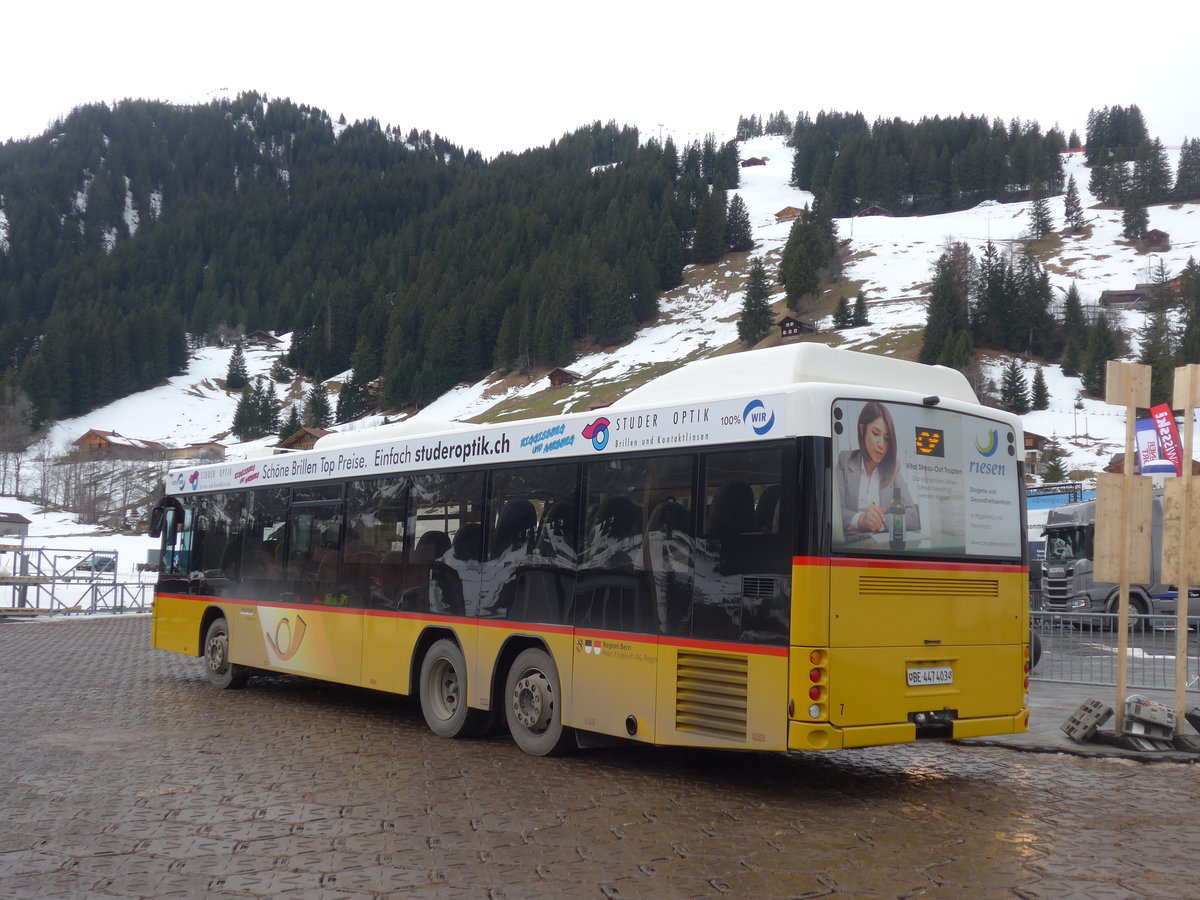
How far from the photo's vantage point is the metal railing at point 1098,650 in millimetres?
15062

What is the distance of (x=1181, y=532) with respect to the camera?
10.2m

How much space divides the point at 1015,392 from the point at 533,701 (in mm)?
89020

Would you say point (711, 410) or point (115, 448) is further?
point (115, 448)

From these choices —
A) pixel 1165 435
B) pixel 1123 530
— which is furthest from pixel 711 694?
pixel 1165 435

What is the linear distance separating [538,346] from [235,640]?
118753 millimetres

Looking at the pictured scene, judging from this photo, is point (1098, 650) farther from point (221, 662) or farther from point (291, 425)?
point (291, 425)

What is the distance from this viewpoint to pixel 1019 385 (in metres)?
92.1

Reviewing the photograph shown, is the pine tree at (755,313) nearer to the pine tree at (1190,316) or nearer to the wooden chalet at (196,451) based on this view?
the pine tree at (1190,316)

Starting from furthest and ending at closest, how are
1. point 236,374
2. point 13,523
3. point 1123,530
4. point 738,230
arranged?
1. point 738,230
2. point 236,374
3. point 13,523
4. point 1123,530

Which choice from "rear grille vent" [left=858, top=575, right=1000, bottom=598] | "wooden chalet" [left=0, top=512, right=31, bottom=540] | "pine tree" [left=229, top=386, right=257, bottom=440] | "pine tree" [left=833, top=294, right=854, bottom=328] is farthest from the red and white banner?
"pine tree" [left=229, top=386, right=257, bottom=440]

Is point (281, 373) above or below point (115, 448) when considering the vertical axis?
above

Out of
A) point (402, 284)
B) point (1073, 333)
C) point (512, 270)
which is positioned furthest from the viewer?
point (402, 284)

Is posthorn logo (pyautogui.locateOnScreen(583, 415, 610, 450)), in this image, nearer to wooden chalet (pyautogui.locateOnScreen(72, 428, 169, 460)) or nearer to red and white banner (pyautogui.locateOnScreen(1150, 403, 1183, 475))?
red and white banner (pyautogui.locateOnScreen(1150, 403, 1183, 475))

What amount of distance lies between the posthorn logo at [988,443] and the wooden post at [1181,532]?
7.58 feet
